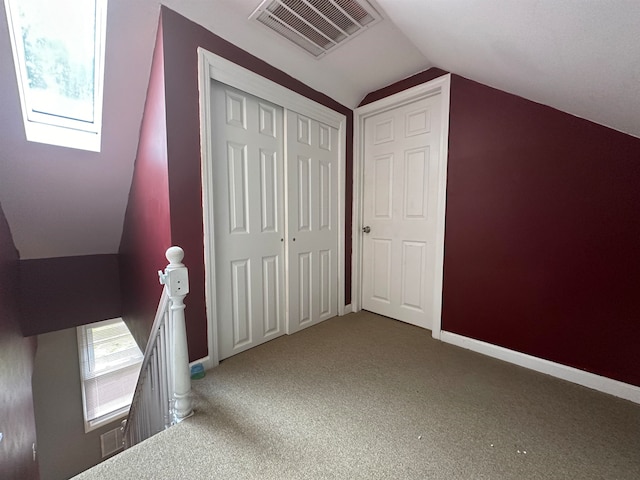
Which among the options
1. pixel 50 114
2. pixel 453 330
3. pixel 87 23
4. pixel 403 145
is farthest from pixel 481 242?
pixel 50 114

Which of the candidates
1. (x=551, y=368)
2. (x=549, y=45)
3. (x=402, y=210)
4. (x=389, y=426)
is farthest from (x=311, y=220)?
(x=551, y=368)

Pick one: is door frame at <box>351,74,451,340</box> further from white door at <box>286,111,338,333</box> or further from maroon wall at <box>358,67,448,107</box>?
white door at <box>286,111,338,333</box>

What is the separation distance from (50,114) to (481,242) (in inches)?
137

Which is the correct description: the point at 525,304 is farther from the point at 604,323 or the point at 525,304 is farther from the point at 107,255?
the point at 107,255

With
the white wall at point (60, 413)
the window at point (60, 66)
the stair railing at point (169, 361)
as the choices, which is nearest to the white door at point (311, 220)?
the stair railing at point (169, 361)

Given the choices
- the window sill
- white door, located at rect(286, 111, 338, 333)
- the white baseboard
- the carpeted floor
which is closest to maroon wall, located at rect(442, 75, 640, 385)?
the white baseboard

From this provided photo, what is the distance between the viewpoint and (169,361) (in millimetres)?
1357

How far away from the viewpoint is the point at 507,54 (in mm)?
1251

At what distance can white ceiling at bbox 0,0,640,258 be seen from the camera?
0.91 metres

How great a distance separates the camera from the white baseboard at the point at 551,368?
145 centimetres

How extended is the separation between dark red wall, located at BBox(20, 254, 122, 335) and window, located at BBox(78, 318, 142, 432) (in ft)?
1.13

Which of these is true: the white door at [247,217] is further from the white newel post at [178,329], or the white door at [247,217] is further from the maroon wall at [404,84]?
→ the maroon wall at [404,84]

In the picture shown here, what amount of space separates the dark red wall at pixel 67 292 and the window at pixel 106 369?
0.34 m

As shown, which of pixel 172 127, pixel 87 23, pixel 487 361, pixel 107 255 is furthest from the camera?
pixel 107 255
